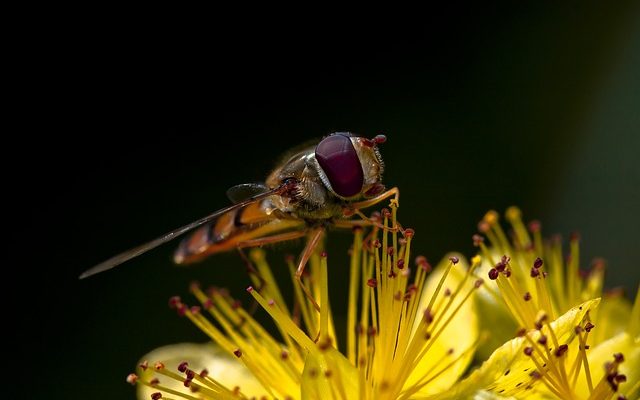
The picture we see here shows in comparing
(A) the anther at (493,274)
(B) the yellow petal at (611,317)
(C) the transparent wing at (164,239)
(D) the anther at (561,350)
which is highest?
(C) the transparent wing at (164,239)

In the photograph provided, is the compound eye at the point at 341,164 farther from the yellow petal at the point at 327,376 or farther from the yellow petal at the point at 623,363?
the yellow petal at the point at 623,363

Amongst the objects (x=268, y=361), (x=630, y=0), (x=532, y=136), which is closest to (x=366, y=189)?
(x=268, y=361)

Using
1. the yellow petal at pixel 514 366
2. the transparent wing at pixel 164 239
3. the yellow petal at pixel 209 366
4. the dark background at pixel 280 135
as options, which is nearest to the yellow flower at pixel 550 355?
the yellow petal at pixel 514 366

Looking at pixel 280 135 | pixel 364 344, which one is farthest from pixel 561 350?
pixel 280 135

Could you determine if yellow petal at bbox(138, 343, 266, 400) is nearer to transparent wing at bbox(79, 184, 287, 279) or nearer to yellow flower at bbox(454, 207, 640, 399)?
transparent wing at bbox(79, 184, 287, 279)

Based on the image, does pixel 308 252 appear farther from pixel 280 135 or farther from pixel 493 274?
pixel 280 135

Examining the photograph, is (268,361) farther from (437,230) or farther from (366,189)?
(437,230)
